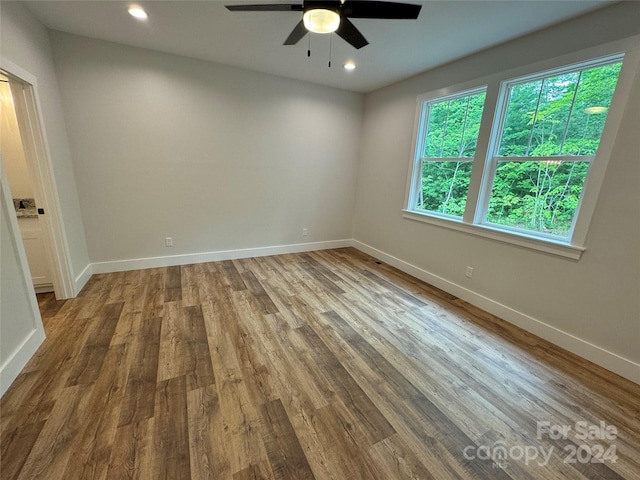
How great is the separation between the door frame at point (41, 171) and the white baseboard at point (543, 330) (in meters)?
4.12

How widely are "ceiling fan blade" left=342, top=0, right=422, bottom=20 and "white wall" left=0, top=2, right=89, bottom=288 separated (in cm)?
253

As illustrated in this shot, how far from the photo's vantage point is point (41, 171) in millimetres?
2463

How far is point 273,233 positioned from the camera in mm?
4371

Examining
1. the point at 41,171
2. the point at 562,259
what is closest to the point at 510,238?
the point at 562,259

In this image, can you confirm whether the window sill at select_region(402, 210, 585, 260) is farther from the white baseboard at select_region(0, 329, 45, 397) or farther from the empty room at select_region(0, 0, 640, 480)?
the white baseboard at select_region(0, 329, 45, 397)

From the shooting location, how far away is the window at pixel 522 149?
→ 7.10 feet

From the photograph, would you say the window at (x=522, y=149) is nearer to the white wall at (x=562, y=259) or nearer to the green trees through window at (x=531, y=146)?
the green trees through window at (x=531, y=146)

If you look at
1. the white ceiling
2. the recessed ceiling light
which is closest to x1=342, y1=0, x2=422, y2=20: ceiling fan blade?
the white ceiling

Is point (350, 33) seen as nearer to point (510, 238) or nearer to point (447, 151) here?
point (447, 151)

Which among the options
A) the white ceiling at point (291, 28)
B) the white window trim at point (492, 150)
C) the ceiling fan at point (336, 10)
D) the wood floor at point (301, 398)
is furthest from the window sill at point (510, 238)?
the ceiling fan at point (336, 10)

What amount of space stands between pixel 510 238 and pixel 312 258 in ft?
8.82

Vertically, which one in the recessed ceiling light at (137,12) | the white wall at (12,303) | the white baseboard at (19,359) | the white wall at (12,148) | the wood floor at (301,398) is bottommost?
the wood floor at (301,398)

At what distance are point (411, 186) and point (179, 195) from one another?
3.24 m

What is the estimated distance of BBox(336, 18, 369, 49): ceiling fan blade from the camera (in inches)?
71.2
